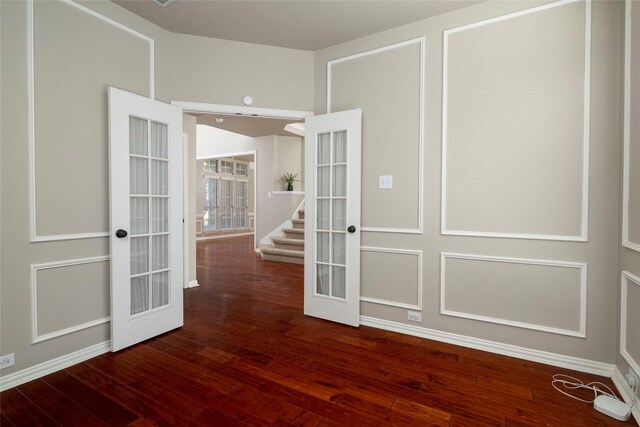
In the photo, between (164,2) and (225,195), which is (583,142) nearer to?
(164,2)

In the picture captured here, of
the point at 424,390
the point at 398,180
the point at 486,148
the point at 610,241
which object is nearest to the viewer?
the point at 424,390

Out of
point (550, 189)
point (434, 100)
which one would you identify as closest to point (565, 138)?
point (550, 189)

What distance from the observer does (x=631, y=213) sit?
6.59ft

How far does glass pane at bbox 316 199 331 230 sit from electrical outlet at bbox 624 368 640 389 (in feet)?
7.89

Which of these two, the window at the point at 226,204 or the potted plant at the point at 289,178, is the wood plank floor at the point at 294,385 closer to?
the potted plant at the point at 289,178

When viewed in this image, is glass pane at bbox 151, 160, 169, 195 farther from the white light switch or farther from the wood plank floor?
the white light switch

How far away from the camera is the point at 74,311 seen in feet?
7.97

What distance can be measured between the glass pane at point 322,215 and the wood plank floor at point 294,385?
3.34 ft

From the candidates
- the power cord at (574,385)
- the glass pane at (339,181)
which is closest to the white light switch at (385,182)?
the glass pane at (339,181)

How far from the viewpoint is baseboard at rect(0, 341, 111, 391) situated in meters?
2.09

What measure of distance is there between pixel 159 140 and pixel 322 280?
6.72ft

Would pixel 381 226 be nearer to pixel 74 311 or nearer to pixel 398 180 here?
pixel 398 180

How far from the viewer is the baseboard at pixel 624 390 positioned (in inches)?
71.1

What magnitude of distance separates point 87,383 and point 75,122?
1.84 meters
